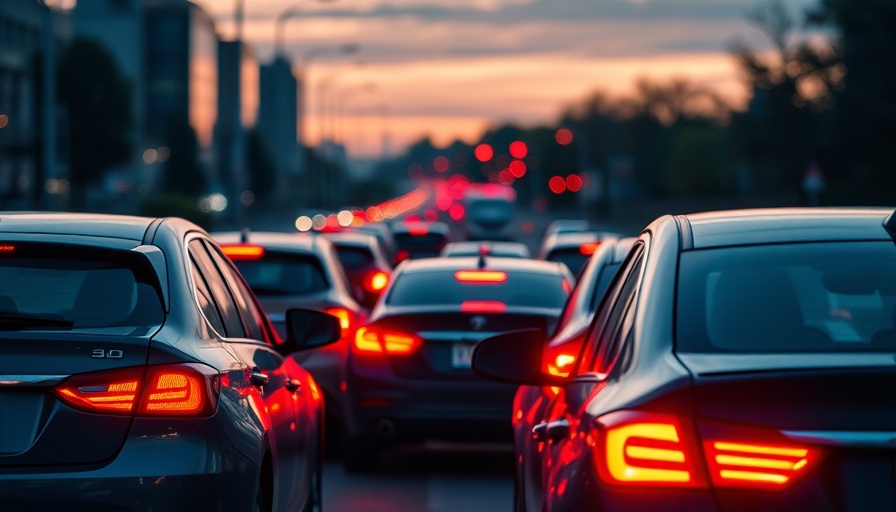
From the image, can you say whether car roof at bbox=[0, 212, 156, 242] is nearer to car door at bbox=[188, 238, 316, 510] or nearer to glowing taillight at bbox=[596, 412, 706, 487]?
car door at bbox=[188, 238, 316, 510]

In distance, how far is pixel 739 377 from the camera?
3516 millimetres

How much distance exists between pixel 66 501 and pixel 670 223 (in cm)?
195

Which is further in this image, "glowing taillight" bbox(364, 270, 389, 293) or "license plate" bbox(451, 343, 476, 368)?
"glowing taillight" bbox(364, 270, 389, 293)

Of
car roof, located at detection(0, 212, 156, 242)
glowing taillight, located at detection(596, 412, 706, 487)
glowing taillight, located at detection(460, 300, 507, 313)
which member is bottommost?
glowing taillight, located at detection(460, 300, 507, 313)

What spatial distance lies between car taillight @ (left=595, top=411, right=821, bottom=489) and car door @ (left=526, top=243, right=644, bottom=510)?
0.19m

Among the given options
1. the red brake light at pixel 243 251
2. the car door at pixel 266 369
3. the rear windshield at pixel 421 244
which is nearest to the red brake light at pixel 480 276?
the red brake light at pixel 243 251

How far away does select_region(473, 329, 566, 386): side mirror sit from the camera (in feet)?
Result: 16.3

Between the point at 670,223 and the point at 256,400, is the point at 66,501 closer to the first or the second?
the point at 256,400

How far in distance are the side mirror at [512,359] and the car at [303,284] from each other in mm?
6100

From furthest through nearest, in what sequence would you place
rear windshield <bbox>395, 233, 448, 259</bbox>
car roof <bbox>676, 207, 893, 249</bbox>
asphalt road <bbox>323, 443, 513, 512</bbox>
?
1. rear windshield <bbox>395, 233, 448, 259</bbox>
2. asphalt road <bbox>323, 443, 513, 512</bbox>
3. car roof <bbox>676, 207, 893, 249</bbox>

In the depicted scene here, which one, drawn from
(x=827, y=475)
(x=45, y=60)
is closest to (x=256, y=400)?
(x=827, y=475)

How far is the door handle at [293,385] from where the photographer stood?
6551mm

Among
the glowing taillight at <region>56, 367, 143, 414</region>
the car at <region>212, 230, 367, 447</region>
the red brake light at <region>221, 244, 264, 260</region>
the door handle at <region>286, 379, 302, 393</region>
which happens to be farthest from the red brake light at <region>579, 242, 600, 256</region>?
the glowing taillight at <region>56, 367, 143, 414</region>

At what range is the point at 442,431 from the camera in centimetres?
1033
